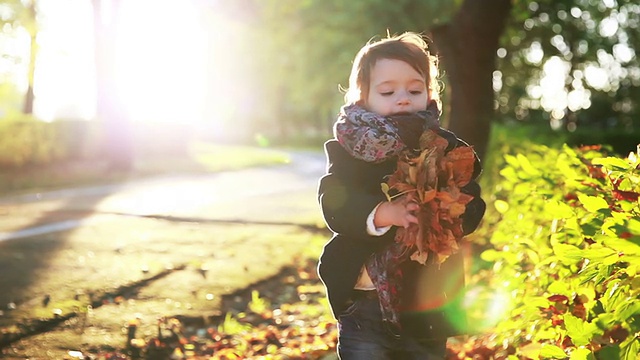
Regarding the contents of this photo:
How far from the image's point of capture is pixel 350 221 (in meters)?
2.39

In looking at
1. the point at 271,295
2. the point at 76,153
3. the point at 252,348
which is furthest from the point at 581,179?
the point at 76,153

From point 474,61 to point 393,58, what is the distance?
17.9ft

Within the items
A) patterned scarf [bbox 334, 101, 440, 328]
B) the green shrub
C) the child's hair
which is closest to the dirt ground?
Answer: the green shrub

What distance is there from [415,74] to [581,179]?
103 centimetres

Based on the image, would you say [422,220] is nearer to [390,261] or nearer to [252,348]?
[390,261]

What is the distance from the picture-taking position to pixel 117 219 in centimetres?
973

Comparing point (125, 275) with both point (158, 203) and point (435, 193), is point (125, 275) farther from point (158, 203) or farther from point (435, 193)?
point (158, 203)

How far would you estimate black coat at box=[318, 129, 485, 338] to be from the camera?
2434mm

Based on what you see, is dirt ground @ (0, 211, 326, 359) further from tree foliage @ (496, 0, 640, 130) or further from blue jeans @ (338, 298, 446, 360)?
tree foliage @ (496, 0, 640, 130)

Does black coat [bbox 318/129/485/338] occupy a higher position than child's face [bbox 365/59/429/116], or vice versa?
child's face [bbox 365/59/429/116]

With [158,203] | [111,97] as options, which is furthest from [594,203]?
[111,97]

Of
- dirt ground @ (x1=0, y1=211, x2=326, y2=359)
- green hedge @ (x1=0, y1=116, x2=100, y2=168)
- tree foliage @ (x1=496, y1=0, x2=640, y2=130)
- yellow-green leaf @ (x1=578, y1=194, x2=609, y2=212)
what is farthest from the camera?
tree foliage @ (x1=496, y1=0, x2=640, y2=130)

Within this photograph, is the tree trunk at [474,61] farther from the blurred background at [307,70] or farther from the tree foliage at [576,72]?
the tree foliage at [576,72]

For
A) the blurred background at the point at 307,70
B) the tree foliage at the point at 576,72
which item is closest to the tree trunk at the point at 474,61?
the blurred background at the point at 307,70
